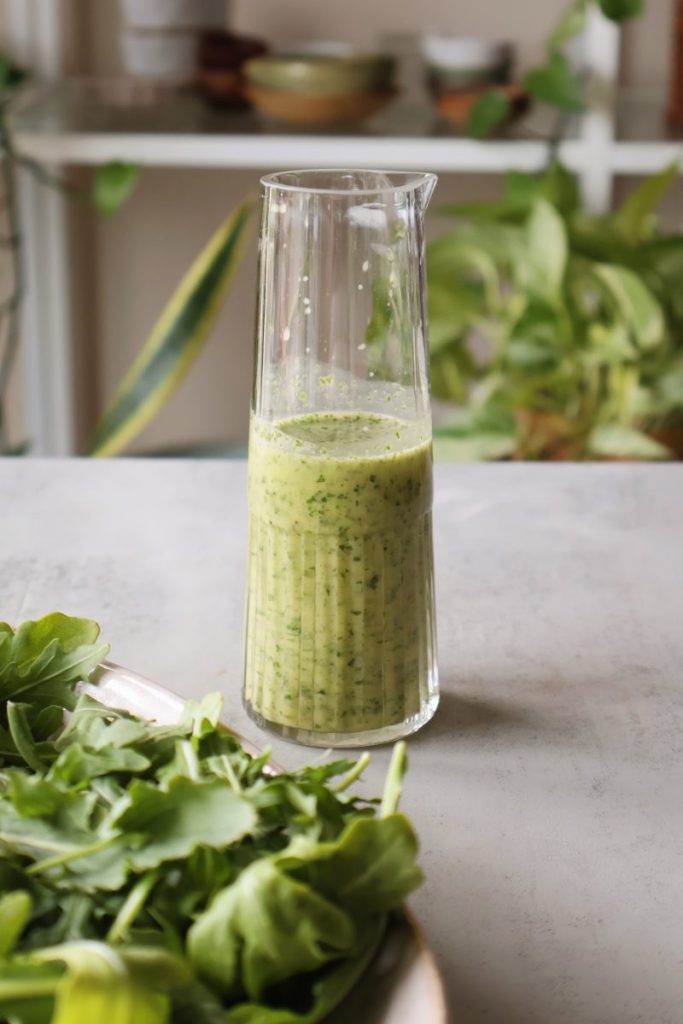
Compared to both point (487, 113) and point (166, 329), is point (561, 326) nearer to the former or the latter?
point (487, 113)

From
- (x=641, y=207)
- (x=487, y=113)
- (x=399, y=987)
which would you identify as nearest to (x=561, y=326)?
(x=641, y=207)

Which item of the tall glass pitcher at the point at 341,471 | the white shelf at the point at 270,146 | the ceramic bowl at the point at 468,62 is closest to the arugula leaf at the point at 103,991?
the tall glass pitcher at the point at 341,471

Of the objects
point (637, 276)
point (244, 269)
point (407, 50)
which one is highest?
point (407, 50)

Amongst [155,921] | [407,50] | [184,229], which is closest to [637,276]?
[407,50]

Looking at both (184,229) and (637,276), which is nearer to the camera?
(637,276)

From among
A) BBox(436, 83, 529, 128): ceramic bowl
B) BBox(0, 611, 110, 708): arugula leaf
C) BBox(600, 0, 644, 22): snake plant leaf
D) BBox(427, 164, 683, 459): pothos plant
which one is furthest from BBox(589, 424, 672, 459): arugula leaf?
BBox(0, 611, 110, 708): arugula leaf

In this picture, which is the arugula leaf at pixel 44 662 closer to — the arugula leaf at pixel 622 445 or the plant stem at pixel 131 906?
the plant stem at pixel 131 906

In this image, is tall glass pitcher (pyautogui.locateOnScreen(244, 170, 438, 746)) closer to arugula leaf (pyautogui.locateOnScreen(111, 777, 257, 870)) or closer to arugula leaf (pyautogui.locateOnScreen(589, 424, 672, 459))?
arugula leaf (pyautogui.locateOnScreen(111, 777, 257, 870))

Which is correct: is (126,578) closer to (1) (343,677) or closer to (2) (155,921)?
(1) (343,677)
